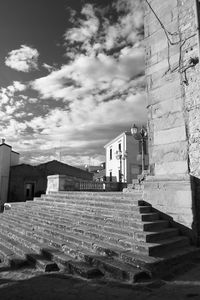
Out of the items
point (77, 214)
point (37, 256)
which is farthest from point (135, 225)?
point (77, 214)

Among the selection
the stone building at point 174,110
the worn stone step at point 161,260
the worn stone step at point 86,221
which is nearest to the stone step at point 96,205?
the worn stone step at point 86,221

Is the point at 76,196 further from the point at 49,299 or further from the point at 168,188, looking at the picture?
the point at 49,299

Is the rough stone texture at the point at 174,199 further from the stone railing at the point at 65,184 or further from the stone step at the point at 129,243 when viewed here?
the stone railing at the point at 65,184

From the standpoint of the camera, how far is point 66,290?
3629 mm

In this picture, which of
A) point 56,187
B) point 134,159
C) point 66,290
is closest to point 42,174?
point 134,159

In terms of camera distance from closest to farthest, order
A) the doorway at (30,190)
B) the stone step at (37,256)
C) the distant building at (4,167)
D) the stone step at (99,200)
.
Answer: the stone step at (37,256) → the stone step at (99,200) → the distant building at (4,167) → the doorway at (30,190)

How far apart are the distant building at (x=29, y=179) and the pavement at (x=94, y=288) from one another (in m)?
22.1

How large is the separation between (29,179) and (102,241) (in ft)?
80.5

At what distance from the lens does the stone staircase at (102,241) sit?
4.13 meters

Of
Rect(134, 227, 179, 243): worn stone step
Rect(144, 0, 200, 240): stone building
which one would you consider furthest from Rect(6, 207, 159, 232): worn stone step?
Rect(144, 0, 200, 240): stone building

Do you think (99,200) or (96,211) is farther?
(99,200)

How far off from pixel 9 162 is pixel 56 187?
59.5 ft

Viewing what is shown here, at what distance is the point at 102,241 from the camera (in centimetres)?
506

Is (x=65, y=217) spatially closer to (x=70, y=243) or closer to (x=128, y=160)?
(x=70, y=243)
